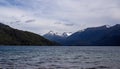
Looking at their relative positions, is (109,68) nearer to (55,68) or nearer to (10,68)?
(55,68)

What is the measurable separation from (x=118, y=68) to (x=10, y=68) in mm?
21991

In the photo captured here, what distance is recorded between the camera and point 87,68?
48.7 m

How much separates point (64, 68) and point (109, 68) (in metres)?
9.36

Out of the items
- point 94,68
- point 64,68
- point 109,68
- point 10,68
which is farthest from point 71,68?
point 10,68

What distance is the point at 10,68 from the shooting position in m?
47.2

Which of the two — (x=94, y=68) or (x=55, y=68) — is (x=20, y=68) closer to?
(x=55, y=68)

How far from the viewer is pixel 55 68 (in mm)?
48031

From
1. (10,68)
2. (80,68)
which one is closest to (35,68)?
(10,68)

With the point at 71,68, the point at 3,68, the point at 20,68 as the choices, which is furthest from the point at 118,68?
the point at 3,68

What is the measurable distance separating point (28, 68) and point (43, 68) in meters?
3.10

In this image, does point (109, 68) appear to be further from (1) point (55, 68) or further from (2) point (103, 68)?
(1) point (55, 68)

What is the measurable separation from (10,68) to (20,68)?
2010 mm

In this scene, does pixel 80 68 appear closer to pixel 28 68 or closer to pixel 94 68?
pixel 94 68

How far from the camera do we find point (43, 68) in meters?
47.1
